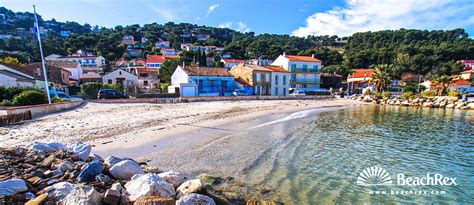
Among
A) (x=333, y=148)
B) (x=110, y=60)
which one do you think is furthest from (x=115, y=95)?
(x=110, y=60)

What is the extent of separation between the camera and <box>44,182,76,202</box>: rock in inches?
138

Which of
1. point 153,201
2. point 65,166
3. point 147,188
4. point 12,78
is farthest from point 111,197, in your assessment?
point 12,78

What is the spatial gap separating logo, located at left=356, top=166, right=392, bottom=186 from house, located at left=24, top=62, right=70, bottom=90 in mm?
36148

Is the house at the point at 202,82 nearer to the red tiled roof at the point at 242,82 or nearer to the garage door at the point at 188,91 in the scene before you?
the garage door at the point at 188,91

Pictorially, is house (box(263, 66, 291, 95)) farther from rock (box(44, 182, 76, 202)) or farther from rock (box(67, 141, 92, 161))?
rock (box(44, 182, 76, 202))

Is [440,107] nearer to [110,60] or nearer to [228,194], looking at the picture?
[228,194]

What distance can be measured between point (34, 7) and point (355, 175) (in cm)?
2143

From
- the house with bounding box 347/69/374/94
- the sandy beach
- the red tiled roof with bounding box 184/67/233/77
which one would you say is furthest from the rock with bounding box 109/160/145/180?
the house with bounding box 347/69/374/94

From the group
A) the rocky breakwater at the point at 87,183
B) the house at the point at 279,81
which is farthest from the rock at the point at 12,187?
the house at the point at 279,81

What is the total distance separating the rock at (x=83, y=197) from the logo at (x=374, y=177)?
250 inches

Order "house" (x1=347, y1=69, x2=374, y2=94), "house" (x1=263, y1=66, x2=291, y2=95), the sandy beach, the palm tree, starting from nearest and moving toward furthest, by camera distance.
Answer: the sandy beach < "house" (x1=263, y1=66, x2=291, y2=95) < the palm tree < "house" (x1=347, y1=69, x2=374, y2=94)

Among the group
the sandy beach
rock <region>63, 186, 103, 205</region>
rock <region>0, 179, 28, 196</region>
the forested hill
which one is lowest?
the sandy beach

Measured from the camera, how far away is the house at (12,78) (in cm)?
2277

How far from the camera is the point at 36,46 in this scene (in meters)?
74.6
